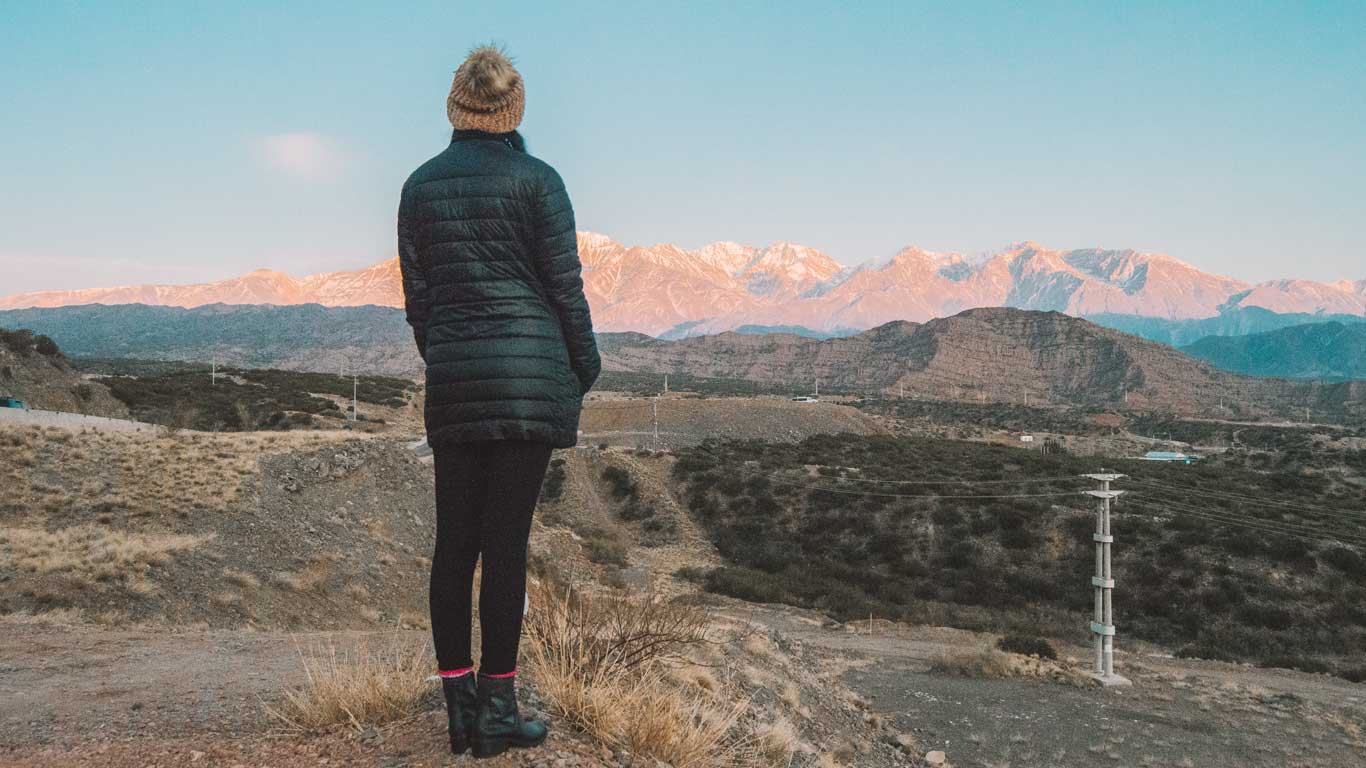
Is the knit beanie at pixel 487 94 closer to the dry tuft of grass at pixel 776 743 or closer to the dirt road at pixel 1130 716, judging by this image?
the dry tuft of grass at pixel 776 743

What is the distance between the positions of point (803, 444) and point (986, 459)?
11143 mm

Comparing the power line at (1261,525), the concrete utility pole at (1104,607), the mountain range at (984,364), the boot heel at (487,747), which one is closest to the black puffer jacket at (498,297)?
the boot heel at (487,747)

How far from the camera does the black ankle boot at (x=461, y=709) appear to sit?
3025 mm

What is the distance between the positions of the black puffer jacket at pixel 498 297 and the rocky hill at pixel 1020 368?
119734mm

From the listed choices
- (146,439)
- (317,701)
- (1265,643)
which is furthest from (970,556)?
(317,701)

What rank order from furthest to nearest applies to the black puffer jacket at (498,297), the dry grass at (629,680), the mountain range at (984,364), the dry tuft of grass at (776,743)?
the mountain range at (984,364)
the dry tuft of grass at (776,743)
the dry grass at (629,680)
the black puffer jacket at (498,297)

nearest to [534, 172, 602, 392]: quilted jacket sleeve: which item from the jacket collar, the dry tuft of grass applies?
the jacket collar

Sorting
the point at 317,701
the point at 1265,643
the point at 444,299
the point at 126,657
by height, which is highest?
the point at 444,299

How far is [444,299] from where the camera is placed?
9.80 feet

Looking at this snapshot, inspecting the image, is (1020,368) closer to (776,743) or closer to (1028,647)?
(1028,647)

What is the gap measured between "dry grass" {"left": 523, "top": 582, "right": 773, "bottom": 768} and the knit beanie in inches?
89.2

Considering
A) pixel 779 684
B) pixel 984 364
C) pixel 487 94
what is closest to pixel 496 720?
pixel 487 94

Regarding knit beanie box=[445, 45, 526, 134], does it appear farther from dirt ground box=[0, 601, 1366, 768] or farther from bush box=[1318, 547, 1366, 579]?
bush box=[1318, 547, 1366, 579]

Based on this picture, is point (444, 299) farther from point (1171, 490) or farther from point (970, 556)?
point (1171, 490)
